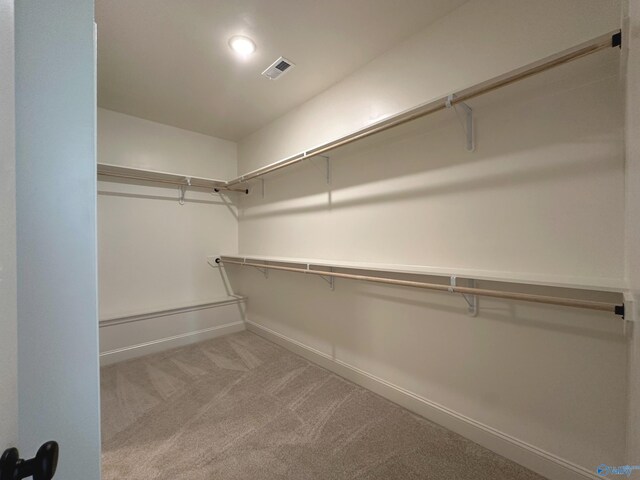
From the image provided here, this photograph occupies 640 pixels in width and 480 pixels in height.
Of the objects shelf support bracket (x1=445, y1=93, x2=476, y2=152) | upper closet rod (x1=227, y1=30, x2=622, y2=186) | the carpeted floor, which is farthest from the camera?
shelf support bracket (x1=445, y1=93, x2=476, y2=152)

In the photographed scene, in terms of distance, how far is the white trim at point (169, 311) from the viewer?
2543 millimetres

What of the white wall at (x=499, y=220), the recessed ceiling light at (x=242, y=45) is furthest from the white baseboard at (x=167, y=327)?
the recessed ceiling light at (x=242, y=45)

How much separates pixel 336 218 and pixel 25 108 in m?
1.91

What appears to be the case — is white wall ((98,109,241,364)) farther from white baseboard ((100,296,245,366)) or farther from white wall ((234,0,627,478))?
white wall ((234,0,627,478))

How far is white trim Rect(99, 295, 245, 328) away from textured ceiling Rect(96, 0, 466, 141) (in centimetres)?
213

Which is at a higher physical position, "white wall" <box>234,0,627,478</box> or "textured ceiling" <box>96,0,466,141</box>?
"textured ceiling" <box>96,0,466,141</box>

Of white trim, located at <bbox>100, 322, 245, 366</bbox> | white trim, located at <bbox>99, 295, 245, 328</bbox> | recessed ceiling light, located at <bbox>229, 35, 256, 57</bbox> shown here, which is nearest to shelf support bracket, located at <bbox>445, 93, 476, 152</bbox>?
recessed ceiling light, located at <bbox>229, 35, 256, 57</bbox>

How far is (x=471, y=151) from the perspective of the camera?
152 cm

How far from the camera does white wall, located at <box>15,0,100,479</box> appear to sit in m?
0.52

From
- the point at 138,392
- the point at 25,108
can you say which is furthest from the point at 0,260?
the point at 138,392

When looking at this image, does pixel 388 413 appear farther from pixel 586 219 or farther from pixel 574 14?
pixel 574 14

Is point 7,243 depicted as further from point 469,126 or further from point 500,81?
point 469,126

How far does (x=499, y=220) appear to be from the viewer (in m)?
1.42

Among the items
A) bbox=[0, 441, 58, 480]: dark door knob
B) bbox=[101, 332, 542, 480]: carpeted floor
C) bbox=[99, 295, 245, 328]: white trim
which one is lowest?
Answer: bbox=[101, 332, 542, 480]: carpeted floor
